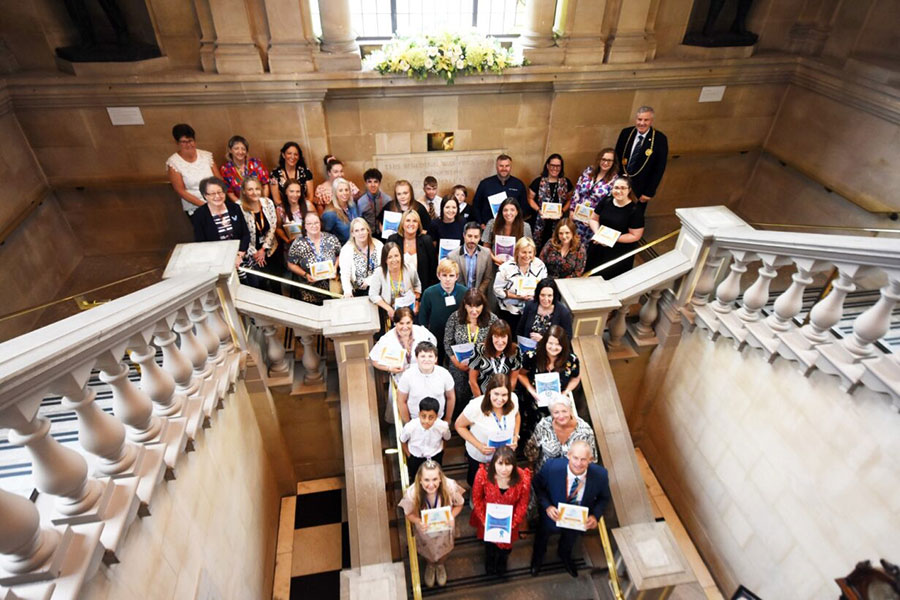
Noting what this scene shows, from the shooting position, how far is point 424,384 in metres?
4.41

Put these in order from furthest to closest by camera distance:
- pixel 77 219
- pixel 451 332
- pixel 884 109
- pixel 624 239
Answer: pixel 77 219
pixel 884 109
pixel 624 239
pixel 451 332

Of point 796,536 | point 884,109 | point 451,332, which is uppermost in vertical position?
point 884,109

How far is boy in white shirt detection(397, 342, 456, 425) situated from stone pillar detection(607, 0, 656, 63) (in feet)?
19.3

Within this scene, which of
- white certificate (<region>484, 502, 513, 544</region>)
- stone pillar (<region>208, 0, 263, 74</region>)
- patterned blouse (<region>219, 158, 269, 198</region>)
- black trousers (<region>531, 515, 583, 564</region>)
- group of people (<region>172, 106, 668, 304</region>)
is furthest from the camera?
stone pillar (<region>208, 0, 263, 74</region>)

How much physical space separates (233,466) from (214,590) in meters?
1.01

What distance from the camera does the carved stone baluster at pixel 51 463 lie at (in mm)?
1986

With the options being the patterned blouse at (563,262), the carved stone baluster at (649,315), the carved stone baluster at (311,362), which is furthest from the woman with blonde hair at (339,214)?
the carved stone baluster at (649,315)

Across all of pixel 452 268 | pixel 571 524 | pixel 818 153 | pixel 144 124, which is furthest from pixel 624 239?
pixel 144 124

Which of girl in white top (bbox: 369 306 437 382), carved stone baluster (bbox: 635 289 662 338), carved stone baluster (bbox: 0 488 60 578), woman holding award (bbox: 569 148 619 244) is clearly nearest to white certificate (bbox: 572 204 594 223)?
woman holding award (bbox: 569 148 619 244)

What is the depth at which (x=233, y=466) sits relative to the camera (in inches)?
172

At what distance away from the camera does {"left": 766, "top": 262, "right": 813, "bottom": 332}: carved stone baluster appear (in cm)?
420

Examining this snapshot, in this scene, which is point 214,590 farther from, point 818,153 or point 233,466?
point 818,153

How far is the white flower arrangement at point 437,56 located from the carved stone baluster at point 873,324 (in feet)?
18.1

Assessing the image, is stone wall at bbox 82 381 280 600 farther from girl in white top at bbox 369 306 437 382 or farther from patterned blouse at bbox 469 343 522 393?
patterned blouse at bbox 469 343 522 393
